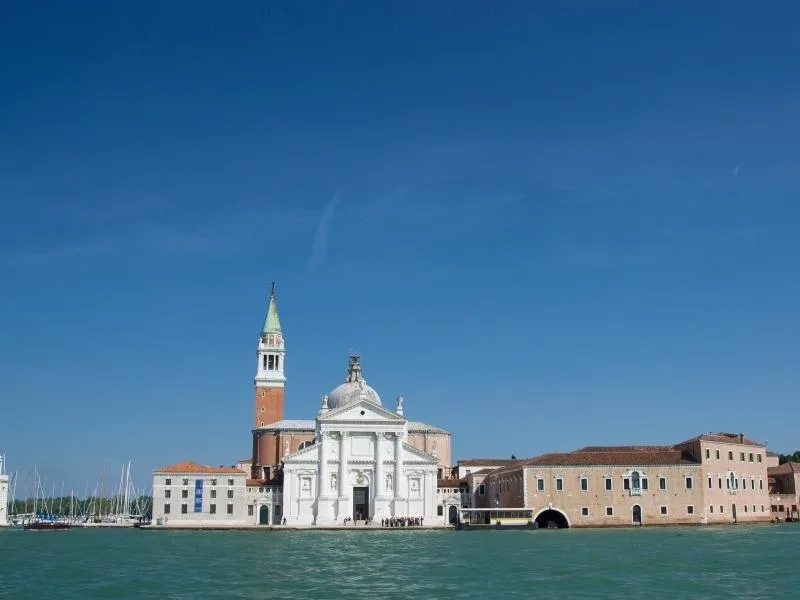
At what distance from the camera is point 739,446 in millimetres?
65500

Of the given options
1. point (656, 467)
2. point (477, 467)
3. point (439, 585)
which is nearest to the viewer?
point (439, 585)

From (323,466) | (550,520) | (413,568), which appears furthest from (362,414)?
(413,568)

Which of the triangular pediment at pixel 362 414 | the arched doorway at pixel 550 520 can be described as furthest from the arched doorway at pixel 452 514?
the arched doorway at pixel 550 520

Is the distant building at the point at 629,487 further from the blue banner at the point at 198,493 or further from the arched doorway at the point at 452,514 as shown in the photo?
the blue banner at the point at 198,493

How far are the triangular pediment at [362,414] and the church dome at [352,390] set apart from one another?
9.16ft

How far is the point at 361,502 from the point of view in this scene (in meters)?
67.4

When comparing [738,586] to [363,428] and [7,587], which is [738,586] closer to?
[7,587]

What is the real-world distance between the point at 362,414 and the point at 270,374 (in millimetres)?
18902

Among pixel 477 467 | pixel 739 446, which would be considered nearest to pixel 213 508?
pixel 477 467

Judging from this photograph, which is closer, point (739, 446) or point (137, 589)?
point (137, 589)

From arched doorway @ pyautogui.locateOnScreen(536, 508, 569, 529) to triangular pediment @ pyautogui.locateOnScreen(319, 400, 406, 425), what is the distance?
10.9m

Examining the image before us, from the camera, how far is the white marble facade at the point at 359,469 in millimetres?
66500

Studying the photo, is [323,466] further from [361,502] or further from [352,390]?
[352,390]

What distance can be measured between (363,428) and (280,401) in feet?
59.2
